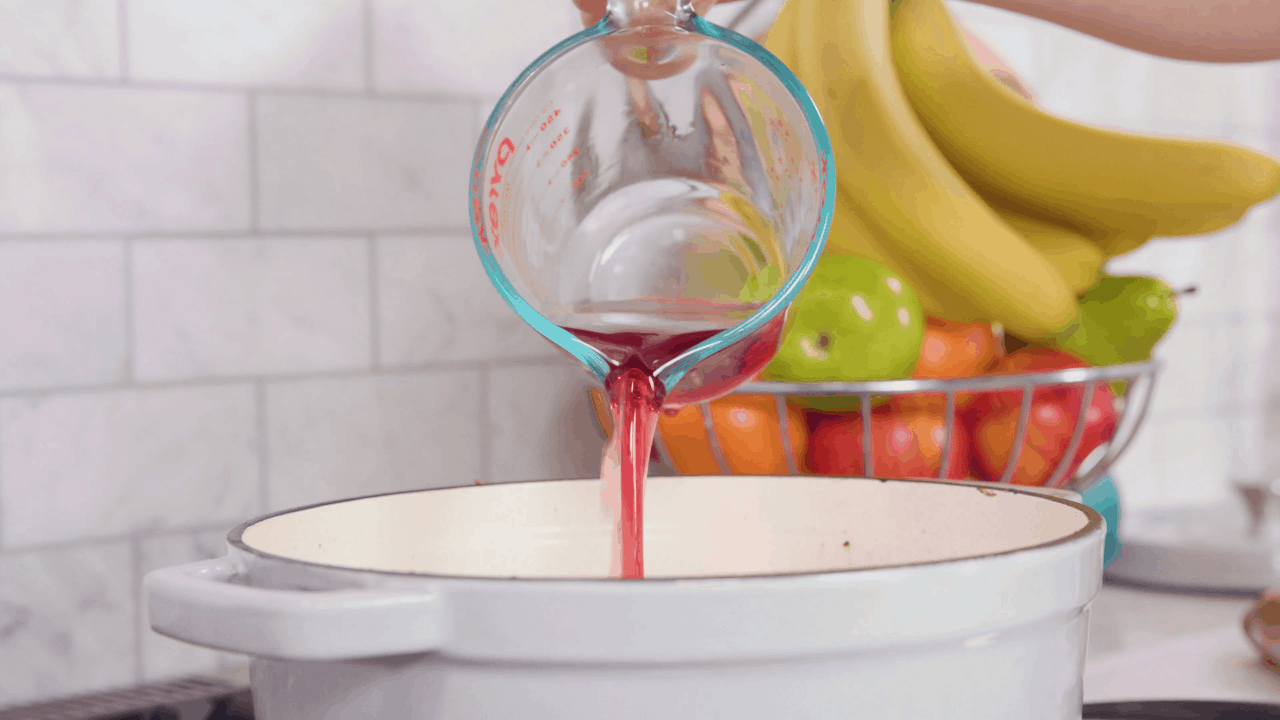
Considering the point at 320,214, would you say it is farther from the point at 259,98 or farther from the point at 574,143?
the point at 574,143

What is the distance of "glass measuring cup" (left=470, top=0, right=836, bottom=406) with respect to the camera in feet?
1.36

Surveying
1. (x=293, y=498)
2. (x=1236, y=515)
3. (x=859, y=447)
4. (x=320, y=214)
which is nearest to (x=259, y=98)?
(x=320, y=214)

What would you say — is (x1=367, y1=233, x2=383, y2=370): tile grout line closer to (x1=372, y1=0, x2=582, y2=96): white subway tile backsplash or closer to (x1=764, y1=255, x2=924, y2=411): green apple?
(x1=372, y1=0, x2=582, y2=96): white subway tile backsplash

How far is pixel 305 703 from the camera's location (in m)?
0.26

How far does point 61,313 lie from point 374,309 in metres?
0.15

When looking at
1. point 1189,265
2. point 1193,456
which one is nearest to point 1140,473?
point 1193,456

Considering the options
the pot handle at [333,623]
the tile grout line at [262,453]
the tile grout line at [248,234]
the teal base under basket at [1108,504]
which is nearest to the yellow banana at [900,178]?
the teal base under basket at [1108,504]

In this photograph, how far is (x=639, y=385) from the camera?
39 centimetres

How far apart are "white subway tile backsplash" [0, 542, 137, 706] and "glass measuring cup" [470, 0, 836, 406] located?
0.27m

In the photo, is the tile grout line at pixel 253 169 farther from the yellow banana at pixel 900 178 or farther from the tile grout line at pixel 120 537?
the yellow banana at pixel 900 178

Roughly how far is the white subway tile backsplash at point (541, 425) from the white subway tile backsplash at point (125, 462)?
139mm

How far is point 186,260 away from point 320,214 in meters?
0.07

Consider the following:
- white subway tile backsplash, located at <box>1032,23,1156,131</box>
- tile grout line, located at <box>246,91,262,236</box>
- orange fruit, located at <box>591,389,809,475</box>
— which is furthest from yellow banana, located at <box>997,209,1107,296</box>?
tile grout line, located at <box>246,91,262,236</box>

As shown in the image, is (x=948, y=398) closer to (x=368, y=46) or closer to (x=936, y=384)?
(x=936, y=384)
